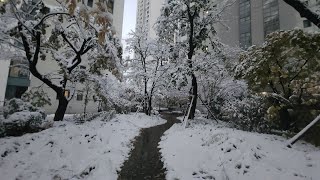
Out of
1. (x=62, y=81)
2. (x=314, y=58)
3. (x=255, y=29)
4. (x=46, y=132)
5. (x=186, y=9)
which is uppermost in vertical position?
(x=255, y=29)

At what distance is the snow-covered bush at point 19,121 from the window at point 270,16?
34.9m

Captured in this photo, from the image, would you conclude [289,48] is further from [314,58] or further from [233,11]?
[233,11]

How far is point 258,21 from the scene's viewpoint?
3753cm

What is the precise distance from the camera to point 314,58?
33.0 ft

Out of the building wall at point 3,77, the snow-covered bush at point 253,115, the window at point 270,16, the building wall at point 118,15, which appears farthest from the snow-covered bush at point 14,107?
the window at point 270,16

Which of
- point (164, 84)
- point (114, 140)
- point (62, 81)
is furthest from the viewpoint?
point (164, 84)

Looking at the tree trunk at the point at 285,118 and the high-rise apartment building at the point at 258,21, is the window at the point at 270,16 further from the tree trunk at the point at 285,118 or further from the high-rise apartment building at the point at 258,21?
the tree trunk at the point at 285,118

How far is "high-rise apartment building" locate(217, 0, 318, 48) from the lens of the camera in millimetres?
33906

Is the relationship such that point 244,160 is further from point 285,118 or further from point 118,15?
point 118,15

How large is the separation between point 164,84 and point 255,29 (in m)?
21.6

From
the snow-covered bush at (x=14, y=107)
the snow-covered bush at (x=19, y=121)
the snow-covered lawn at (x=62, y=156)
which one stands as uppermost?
the snow-covered bush at (x=14, y=107)

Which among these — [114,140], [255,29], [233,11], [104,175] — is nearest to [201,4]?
[114,140]

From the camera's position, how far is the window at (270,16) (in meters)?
35.7

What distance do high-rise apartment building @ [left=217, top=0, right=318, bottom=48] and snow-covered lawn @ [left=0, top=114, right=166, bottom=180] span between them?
28.4 m
